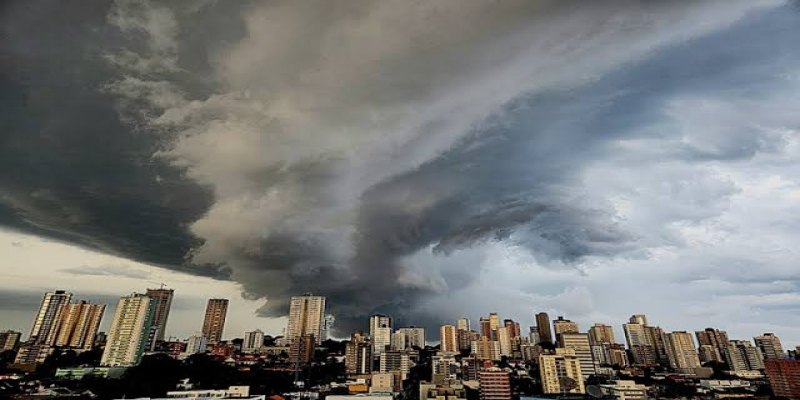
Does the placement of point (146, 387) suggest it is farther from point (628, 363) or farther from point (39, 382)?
point (628, 363)

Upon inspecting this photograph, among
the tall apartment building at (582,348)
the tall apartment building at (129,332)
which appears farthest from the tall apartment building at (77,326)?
the tall apartment building at (582,348)

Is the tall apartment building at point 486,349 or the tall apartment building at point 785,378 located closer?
Result: the tall apartment building at point 785,378

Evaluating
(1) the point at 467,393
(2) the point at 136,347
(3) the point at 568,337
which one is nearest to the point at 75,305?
(2) the point at 136,347

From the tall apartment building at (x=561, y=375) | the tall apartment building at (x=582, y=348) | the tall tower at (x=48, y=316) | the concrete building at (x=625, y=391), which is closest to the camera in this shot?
the concrete building at (x=625, y=391)

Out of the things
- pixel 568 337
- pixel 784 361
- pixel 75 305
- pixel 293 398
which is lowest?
pixel 293 398

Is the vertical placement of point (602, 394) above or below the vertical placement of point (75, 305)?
below

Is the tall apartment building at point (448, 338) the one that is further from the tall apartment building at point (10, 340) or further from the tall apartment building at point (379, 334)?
the tall apartment building at point (10, 340)

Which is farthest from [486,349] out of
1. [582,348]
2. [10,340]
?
[10,340]
